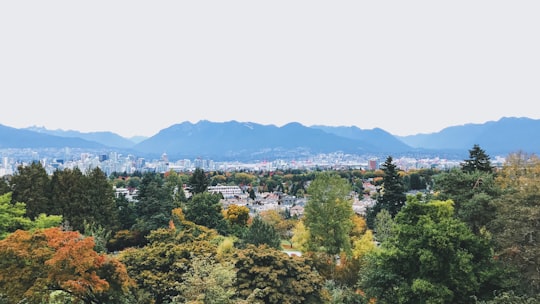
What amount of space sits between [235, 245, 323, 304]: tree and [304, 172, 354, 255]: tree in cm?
628

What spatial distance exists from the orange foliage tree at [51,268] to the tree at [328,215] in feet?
32.2

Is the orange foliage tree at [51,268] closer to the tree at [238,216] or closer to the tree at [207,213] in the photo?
the tree at [207,213]

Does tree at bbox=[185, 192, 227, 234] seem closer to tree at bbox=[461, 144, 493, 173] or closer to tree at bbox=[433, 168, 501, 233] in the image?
tree at bbox=[461, 144, 493, 173]

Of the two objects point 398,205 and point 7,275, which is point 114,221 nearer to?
point 7,275

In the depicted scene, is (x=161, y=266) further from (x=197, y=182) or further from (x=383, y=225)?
(x=197, y=182)

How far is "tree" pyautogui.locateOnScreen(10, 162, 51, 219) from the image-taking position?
63.6 feet

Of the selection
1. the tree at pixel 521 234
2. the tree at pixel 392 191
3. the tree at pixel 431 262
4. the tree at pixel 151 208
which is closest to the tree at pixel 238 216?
the tree at pixel 151 208

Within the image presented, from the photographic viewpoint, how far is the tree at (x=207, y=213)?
25.4 metres

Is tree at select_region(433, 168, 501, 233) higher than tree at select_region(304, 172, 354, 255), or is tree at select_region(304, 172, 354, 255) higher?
tree at select_region(433, 168, 501, 233)

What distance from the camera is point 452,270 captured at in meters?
10.4

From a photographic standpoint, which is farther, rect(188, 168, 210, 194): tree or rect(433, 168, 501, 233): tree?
rect(188, 168, 210, 194): tree

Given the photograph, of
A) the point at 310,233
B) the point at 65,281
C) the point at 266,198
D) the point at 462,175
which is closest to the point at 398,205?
the point at 310,233

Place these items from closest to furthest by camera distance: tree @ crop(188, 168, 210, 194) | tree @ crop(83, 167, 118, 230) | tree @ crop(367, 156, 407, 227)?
tree @ crop(83, 167, 118, 230), tree @ crop(367, 156, 407, 227), tree @ crop(188, 168, 210, 194)

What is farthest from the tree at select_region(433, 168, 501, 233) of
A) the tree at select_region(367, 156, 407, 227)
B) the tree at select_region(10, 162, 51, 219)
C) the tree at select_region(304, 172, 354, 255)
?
the tree at select_region(10, 162, 51, 219)
